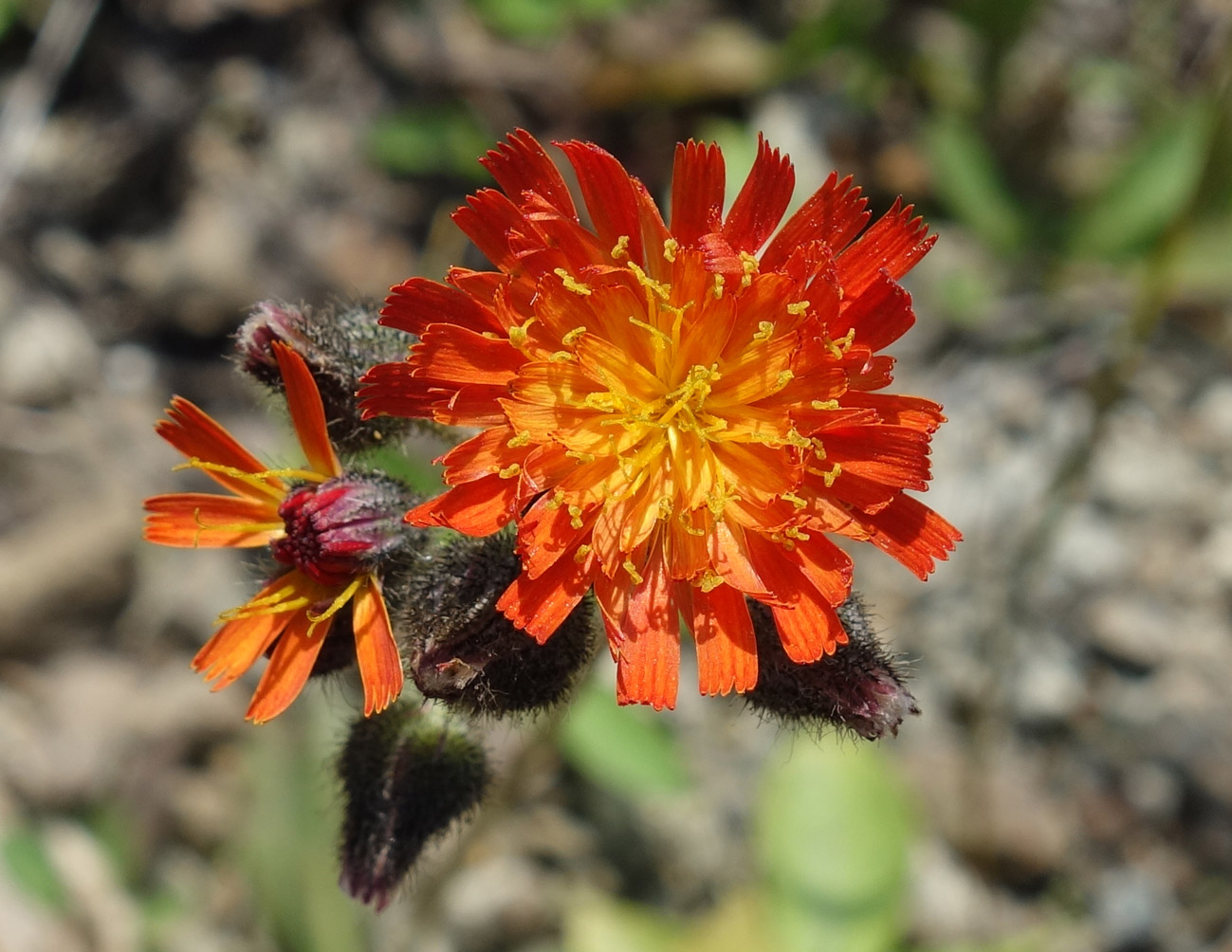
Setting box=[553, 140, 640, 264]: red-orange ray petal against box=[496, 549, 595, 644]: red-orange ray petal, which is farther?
box=[553, 140, 640, 264]: red-orange ray petal

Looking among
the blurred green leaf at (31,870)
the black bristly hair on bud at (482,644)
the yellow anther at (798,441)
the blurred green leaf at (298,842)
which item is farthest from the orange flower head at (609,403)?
the blurred green leaf at (31,870)

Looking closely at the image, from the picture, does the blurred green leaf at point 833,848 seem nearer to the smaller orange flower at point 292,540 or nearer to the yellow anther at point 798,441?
the yellow anther at point 798,441

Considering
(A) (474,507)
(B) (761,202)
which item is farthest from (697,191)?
(A) (474,507)

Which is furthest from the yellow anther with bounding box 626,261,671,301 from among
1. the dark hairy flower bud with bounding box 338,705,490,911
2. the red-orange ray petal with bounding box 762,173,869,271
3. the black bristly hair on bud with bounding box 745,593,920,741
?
the dark hairy flower bud with bounding box 338,705,490,911

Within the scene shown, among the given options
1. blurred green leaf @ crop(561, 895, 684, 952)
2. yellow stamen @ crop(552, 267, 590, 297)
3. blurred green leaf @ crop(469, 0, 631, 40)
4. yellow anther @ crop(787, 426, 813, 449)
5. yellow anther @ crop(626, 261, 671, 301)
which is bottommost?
blurred green leaf @ crop(561, 895, 684, 952)

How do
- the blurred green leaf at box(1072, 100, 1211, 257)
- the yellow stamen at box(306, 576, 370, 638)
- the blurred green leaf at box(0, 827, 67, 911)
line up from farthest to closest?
the blurred green leaf at box(1072, 100, 1211, 257)
the blurred green leaf at box(0, 827, 67, 911)
the yellow stamen at box(306, 576, 370, 638)

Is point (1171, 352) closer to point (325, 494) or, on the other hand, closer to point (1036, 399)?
point (1036, 399)

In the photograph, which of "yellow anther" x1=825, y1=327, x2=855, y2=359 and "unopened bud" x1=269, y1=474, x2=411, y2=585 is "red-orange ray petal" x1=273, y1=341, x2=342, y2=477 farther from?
"yellow anther" x1=825, y1=327, x2=855, y2=359

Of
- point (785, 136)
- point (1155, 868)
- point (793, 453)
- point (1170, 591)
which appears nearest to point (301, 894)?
point (793, 453)

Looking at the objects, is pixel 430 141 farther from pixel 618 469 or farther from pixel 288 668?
pixel 288 668
